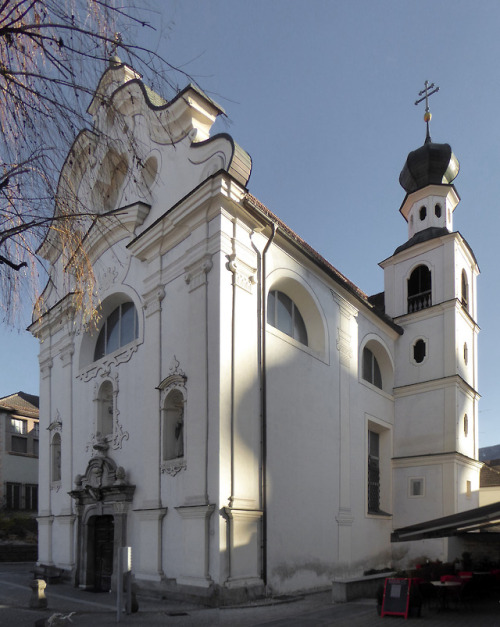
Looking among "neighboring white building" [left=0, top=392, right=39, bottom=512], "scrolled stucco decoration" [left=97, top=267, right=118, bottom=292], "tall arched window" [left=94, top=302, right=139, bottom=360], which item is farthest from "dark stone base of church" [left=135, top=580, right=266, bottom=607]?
"neighboring white building" [left=0, top=392, right=39, bottom=512]

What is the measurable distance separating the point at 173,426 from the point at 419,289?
38.1 ft

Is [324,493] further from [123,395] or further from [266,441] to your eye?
[123,395]

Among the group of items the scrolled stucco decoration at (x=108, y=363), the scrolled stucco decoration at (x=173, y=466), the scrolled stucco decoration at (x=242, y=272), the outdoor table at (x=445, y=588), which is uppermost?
the scrolled stucco decoration at (x=242, y=272)

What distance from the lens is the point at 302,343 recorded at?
51.7 feet

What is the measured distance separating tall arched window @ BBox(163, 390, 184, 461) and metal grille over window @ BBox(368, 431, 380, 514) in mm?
7572

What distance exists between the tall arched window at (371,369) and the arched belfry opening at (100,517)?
868 cm

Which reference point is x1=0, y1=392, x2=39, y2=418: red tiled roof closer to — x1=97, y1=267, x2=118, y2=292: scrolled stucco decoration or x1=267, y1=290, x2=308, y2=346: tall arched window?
x1=97, y1=267, x2=118, y2=292: scrolled stucco decoration

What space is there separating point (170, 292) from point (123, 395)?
3093 mm

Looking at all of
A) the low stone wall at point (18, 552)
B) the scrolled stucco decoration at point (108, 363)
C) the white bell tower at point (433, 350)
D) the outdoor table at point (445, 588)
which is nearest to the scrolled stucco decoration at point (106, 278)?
the scrolled stucco decoration at point (108, 363)

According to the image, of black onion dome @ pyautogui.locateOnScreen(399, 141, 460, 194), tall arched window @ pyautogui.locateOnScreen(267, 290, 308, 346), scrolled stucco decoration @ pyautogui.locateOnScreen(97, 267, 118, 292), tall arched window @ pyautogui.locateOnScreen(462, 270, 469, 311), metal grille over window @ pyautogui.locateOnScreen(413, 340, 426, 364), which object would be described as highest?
black onion dome @ pyautogui.locateOnScreen(399, 141, 460, 194)

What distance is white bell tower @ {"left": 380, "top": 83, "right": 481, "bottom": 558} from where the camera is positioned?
733 inches

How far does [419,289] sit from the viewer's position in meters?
21.3

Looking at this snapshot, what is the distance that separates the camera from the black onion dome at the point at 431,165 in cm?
2253

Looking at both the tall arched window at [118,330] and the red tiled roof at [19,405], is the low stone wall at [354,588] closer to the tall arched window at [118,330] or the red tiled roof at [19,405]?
the tall arched window at [118,330]
